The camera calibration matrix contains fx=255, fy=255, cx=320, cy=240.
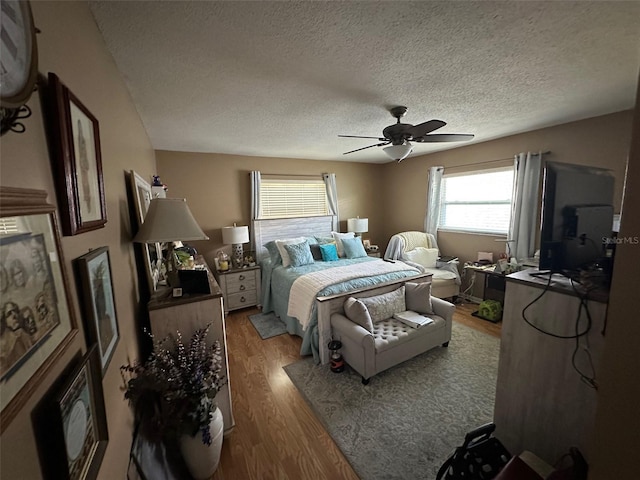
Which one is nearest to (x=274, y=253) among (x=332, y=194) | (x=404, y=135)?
(x=332, y=194)

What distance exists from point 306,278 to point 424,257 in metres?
2.15

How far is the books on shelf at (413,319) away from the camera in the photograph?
2.44 metres

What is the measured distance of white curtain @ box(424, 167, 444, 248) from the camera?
4258 mm

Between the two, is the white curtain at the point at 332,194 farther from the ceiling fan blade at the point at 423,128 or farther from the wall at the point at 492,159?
the ceiling fan blade at the point at 423,128

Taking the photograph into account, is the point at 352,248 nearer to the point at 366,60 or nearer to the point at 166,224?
the point at 366,60

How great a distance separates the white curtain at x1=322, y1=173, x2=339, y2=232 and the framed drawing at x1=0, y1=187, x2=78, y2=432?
14.2 feet

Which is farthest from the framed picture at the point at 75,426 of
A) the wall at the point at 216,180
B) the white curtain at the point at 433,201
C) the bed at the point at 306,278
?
the white curtain at the point at 433,201

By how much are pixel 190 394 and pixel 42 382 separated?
915 mm

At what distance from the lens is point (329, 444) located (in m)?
1.71

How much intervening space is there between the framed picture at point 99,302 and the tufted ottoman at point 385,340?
5.68 ft

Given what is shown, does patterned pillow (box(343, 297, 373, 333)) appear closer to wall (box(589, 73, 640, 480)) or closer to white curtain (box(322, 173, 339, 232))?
wall (box(589, 73, 640, 480))

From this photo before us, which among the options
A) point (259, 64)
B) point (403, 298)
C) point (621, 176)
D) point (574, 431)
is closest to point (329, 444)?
point (574, 431)

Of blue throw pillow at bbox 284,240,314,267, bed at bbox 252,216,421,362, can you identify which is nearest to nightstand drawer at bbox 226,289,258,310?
bed at bbox 252,216,421,362

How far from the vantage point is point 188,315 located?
5.13ft
